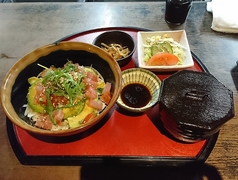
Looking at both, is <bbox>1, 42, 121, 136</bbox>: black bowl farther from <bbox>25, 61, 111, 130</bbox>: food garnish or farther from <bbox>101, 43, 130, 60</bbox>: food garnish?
<bbox>101, 43, 130, 60</bbox>: food garnish

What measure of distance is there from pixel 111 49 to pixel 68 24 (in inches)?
24.8

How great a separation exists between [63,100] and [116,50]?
0.60 metres

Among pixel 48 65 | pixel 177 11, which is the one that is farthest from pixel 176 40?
pixel 48 65

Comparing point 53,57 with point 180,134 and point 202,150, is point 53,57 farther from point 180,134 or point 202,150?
point 202,150

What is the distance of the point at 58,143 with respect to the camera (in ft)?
4.12

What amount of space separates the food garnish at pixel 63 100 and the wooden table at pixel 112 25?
0.78ft

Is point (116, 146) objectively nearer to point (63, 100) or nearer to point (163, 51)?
point (63, 100)

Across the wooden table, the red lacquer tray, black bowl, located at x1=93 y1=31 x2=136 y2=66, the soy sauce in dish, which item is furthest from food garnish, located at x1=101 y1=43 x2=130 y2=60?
the red lacquer tray

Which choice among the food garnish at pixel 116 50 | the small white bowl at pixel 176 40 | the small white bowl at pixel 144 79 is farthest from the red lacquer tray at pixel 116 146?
the food garnish at pixel 116 50

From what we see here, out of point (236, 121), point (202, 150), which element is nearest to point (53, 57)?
point (202, 150)

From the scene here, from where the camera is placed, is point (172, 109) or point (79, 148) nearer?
point (172, 109)

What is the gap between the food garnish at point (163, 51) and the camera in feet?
5.21

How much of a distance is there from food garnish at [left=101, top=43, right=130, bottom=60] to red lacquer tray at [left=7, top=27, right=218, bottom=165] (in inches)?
20.0

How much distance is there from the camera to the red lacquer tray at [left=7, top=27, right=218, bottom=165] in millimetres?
1202
